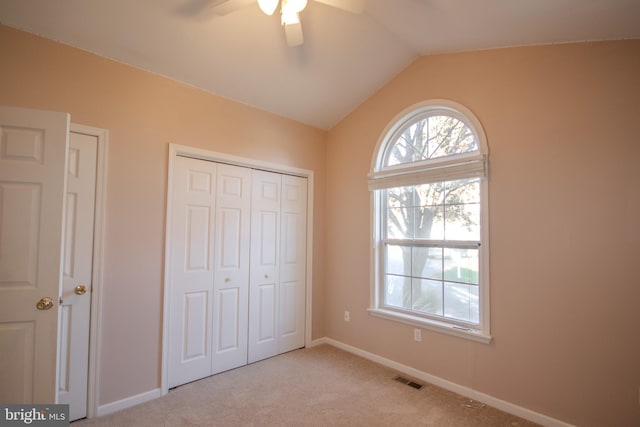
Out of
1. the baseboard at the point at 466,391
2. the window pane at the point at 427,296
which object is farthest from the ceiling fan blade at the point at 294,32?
the baseboard at the point at 466,391

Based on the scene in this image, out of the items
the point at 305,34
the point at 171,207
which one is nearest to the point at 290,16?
the point at 305,34

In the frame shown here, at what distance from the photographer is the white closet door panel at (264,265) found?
3266 millimetres

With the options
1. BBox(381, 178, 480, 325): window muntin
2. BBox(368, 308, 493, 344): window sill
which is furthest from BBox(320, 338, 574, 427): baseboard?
BBox(381, 178, 480, 325): window muntin

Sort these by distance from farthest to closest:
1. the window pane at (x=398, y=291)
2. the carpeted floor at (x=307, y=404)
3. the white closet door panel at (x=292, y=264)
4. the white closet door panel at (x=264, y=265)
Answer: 1. the white closet door panel at (x=292, y=264)
2. the white closet door panel at (x=264, y=265)
3. the window pane at (x=398, y=291)
4. the carpeted floor at (x=307, y=404)

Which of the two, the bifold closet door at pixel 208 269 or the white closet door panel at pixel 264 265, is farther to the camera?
the white closet door panel at pixel 264 265

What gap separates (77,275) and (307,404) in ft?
6.39

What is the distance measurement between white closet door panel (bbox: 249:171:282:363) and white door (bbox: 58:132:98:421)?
54.1 inches

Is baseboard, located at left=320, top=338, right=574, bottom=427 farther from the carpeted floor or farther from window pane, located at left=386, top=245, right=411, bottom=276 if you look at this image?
window pane, located at left=386, top=245, right=411, bottom=276

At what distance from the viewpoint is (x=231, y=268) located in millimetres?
3096

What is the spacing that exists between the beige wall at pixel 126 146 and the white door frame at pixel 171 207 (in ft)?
0.15

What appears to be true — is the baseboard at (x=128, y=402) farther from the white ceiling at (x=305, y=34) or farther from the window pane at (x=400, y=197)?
the window pane at (x=400, y=197)

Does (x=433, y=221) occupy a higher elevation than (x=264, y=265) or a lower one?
higher

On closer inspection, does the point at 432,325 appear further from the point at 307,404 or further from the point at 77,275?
the point at 77,275

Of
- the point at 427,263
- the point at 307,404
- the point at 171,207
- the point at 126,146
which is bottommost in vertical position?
the point at 307,404
